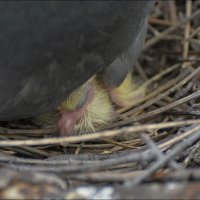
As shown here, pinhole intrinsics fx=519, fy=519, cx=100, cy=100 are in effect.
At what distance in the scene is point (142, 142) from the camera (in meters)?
1.85

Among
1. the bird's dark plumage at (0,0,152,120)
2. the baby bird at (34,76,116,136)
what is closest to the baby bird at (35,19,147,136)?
the baby bird at (34,76,116,136)

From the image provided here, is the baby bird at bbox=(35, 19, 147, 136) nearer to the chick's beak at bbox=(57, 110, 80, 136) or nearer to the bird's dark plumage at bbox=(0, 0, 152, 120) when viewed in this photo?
the chick's beak at bbox=(57, 110, 80, 136)

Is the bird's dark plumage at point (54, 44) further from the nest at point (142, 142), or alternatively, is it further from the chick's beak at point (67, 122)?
the chick's beak at point (67, 122)

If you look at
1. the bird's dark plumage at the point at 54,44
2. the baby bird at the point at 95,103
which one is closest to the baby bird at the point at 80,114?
the baby bird at the point at 95,103

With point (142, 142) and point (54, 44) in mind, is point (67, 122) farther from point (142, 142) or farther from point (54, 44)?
point (54, 44)

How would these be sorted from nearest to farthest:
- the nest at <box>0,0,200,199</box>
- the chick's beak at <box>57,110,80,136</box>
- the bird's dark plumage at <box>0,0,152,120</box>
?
the nest at <box>0,0,200,199</box> → the bird's dark plumage at <box>0,0,152,120</box> → the chick's beak at <box>57,110,80,136</box>

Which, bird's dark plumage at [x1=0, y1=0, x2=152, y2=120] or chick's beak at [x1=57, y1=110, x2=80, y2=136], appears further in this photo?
chick's beak at [x1=57, y1=110, x2=80, y2=136]

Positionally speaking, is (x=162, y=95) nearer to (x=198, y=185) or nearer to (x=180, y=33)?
(x=180, y=33)

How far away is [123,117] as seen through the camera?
2.19 metres

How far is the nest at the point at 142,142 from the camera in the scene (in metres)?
1.21

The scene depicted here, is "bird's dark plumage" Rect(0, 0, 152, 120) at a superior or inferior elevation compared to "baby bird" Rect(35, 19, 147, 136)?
inferior

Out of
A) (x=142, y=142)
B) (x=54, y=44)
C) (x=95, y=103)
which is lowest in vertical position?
(x=142, y=142)

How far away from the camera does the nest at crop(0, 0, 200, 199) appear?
3.96 feet

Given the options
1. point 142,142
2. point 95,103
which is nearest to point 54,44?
point 142,142
